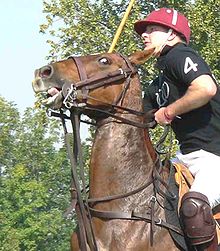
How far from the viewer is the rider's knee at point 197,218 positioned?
753 centimetres

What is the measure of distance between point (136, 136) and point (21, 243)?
221 feet

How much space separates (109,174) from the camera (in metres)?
7.77

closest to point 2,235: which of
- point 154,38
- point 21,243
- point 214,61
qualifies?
point 21,243

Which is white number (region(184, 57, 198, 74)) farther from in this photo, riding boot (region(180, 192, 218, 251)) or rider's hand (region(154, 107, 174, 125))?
riding boot (region(180, 192, 218, 251))

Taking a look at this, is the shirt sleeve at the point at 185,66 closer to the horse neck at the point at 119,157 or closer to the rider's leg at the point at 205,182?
the horse neck at the point at 119,157

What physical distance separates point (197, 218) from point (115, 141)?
979 millimetres

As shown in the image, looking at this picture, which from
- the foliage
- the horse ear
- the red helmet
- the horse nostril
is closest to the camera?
the horse nostril

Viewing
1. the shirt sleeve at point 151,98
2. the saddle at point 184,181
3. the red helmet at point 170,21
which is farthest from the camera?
the shirt sleeve at point 151,98

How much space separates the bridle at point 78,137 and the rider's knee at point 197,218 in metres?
0.15

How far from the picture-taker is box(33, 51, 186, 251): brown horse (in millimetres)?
7594

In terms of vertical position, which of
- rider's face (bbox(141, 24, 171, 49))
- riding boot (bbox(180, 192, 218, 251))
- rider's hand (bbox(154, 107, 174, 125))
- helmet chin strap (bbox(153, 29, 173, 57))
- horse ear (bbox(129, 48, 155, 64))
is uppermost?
rider's face (bbox(141, 24, 171, 49))

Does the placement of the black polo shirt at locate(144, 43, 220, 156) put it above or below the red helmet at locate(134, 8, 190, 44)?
below

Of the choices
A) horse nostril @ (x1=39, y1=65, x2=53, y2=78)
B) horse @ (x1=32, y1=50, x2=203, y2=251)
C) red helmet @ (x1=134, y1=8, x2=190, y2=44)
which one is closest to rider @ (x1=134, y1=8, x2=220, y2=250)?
red helmet @ (x1=134, y1=8, x2=190, y2=44)

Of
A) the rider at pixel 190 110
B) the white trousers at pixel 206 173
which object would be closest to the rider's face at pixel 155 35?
the rider at pixel 190 110
